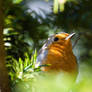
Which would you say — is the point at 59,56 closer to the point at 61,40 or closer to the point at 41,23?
the point at 61,40

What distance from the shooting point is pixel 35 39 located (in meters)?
0.65

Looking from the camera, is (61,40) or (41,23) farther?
(41,23)

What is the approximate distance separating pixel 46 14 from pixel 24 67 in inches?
15.0

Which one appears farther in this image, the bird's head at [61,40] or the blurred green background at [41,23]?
the blurred green background at [41,23]

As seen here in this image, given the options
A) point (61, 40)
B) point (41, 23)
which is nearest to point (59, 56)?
point (61, 40)

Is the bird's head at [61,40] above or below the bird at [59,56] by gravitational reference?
above

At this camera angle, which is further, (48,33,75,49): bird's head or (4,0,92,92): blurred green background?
(4,0,92,92): blurred green background

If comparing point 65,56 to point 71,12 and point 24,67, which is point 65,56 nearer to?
point 24,67

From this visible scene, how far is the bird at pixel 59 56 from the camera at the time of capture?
381mm

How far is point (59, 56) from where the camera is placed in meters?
0.39

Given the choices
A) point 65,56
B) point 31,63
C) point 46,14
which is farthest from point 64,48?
point 46,14

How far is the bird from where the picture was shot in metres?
0.38

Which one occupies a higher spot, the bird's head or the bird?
the bird's head

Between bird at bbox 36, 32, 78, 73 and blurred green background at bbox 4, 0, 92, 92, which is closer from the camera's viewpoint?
bird at bbox 36, 32, 78, 73
